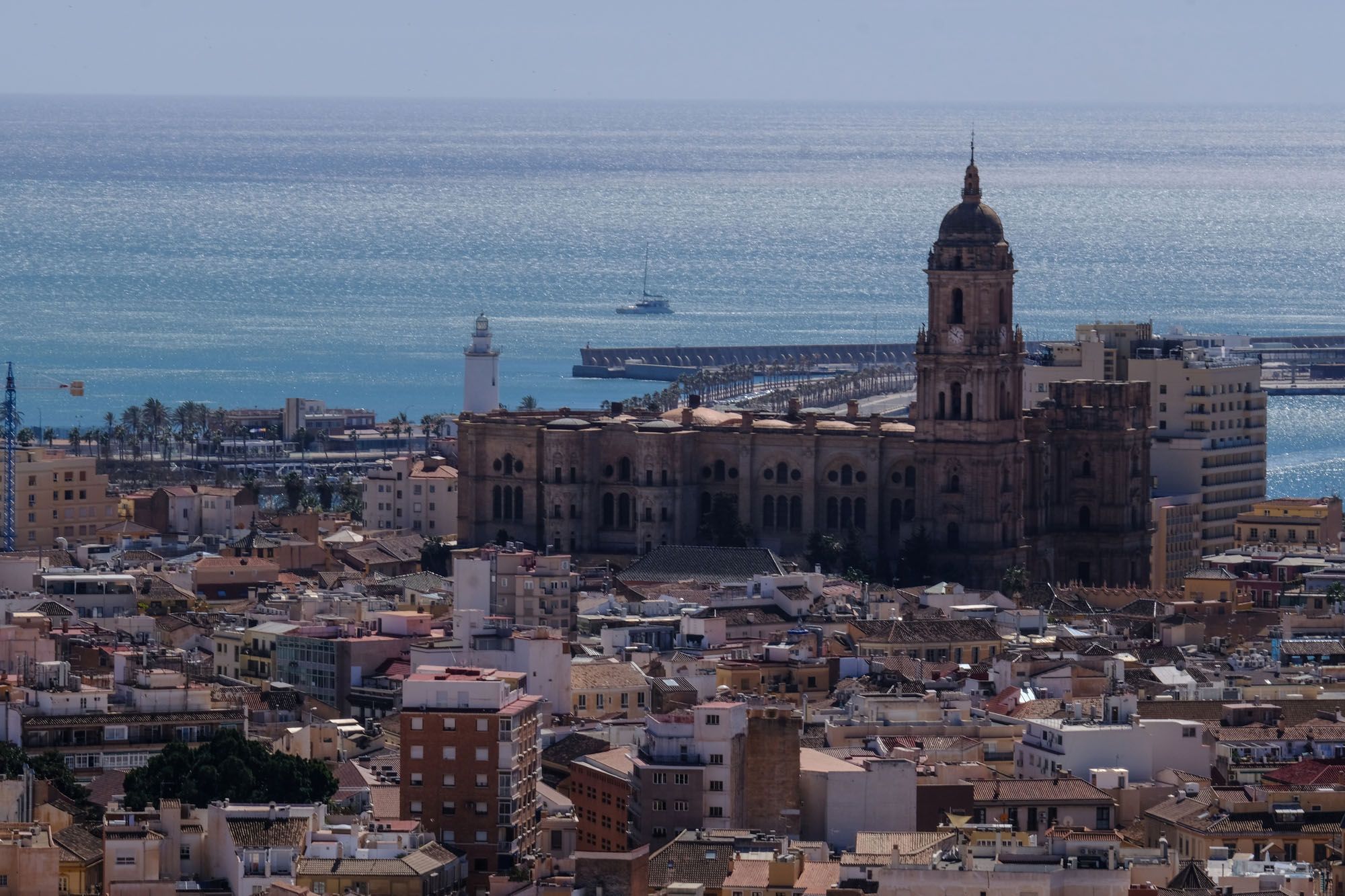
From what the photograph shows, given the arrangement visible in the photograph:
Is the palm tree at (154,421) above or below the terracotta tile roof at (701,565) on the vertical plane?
above

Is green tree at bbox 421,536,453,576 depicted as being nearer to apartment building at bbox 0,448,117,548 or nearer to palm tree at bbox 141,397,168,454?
apartment building at bbox 0,448,117,548

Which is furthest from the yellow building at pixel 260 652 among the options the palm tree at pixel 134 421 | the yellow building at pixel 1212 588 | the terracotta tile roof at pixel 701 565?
the palm tree at pixel 134 421

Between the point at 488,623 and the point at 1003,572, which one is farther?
the point at 1003,572

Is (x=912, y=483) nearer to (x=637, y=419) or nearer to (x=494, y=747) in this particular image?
(x=637, y=419)

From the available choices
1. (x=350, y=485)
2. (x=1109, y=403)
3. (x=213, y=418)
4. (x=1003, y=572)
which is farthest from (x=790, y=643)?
(x=213, y=418)

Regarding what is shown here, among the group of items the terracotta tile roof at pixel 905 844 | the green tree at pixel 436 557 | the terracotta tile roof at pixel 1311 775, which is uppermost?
the green tree at pixel 436 557

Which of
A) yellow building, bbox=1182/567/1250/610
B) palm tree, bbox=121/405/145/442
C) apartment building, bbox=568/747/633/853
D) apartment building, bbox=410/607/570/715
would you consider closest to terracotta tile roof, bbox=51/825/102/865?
apartment building, bbox=568/747/633/853

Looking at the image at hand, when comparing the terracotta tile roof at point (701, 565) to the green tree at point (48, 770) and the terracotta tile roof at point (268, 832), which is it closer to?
the green tree at point (48, 770)
